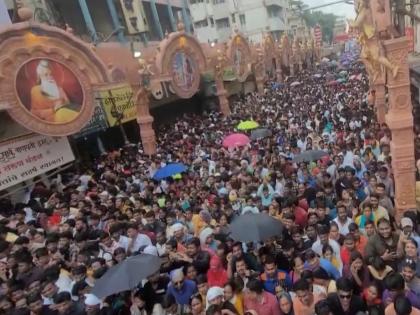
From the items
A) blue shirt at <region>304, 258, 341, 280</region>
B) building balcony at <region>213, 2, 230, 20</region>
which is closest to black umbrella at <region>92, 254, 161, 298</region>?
blue shirt at <region>304, 258, 341, 280</region>

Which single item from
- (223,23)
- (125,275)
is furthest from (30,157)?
(223,23)

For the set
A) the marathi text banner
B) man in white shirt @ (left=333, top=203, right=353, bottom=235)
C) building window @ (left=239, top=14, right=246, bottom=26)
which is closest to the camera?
man in white shirt @ (left=333, top=203, right=353, bottom=235)

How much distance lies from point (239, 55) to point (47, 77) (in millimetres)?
14158

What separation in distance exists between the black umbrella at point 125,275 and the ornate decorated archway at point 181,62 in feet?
36.2

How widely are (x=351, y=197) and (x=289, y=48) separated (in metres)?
34.2

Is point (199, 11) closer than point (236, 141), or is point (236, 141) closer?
point (236, 141)

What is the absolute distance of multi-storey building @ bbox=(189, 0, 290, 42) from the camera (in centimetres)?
4412

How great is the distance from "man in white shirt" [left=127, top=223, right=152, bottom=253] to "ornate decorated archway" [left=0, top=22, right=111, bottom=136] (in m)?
5.12

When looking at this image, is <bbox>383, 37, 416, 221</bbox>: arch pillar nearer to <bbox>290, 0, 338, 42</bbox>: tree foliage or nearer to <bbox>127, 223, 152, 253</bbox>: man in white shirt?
<bbox>127, 223, 152, 253</bbox>: man in white shirt

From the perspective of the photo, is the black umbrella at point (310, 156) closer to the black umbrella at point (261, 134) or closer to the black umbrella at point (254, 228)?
the black umbrella at point (254, 228)

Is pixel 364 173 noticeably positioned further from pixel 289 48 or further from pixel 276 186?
pixel 289 48

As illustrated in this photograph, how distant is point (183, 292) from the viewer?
4863 mm

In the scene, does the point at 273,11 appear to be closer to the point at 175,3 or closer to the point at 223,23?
the point at 223,23

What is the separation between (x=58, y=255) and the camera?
6238 millimetres
